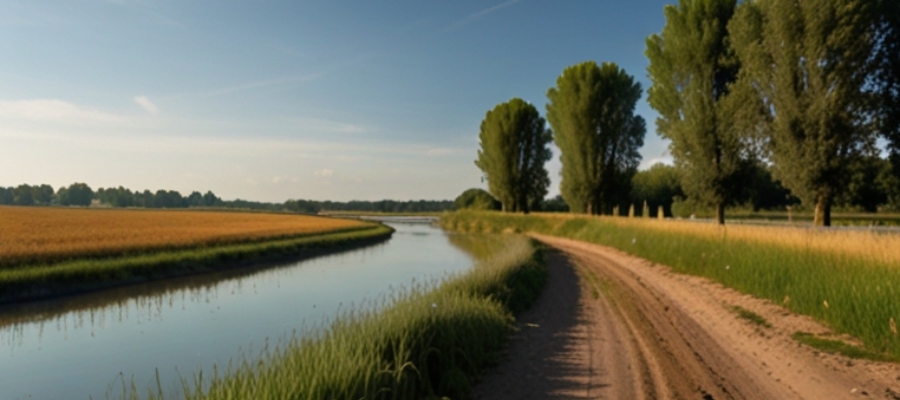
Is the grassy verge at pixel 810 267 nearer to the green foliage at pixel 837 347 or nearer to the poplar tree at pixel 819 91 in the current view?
the green foliage at pixel 837 347

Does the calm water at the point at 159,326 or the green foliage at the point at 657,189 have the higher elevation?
the green foliage at the point at 657,189

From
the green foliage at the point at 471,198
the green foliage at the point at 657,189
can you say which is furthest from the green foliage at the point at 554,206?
the green foliage at the point at 657,189

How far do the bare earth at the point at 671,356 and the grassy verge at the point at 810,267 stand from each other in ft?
1.30

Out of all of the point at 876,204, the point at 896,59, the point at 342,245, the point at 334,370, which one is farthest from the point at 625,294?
the point at 876,204

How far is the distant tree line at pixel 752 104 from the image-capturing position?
734 inches

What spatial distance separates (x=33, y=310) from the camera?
14586 mm

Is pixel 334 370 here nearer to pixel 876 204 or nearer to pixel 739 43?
pixel 739 43

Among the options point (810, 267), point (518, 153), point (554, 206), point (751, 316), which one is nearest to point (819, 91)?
point (810, 267)

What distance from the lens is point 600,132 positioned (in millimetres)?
41750

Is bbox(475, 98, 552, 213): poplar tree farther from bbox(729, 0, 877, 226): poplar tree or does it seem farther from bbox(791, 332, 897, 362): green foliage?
bbox(791, 332, 897, 362): green foliage

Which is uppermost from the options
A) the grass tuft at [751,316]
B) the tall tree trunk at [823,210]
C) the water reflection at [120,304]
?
the tall tree trunk at [823,210]

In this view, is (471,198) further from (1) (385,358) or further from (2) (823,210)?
(1) (385,358)

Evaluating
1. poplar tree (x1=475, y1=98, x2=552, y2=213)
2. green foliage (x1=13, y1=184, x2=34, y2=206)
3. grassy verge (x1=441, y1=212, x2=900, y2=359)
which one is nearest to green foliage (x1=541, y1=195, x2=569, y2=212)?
poplar tree (x1=475, y1=98, x2=552, y2=213)

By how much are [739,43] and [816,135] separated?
18.6ft
